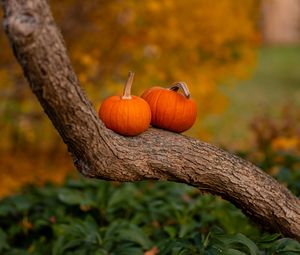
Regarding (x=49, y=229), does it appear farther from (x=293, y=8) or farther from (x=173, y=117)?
(x=293, y=8)

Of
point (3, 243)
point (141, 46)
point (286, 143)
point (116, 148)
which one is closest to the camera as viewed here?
point (116, 148)

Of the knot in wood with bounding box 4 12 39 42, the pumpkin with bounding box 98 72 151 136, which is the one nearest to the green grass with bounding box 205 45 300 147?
the pumpkin with bounding box 98 72 151 136

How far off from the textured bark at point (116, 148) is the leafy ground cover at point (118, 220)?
177 millimetres

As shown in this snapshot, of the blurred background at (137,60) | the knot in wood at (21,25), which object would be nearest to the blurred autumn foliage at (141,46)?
the blurred background at (137,60)

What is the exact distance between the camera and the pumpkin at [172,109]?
2.65 m

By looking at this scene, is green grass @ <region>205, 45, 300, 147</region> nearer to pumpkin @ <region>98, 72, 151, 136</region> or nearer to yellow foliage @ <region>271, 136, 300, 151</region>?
yellow foliage @ <region>271, 136, 300, 151</region>

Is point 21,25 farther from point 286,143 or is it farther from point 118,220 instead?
point 286,143

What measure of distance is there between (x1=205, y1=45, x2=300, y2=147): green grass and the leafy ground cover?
4167 millimetres

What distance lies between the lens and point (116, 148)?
2387 mm

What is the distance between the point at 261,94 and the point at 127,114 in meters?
12.3

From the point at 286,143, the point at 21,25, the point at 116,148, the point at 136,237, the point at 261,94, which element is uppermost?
the point at 21,25

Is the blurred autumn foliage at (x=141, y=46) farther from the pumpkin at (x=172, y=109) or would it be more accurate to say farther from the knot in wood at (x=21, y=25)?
the knot in wood at (x=21, y=25)

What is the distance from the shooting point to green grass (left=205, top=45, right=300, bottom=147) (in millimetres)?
11242

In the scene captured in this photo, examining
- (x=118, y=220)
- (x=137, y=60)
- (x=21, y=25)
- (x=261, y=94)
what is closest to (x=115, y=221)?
(x=118, y=220)
